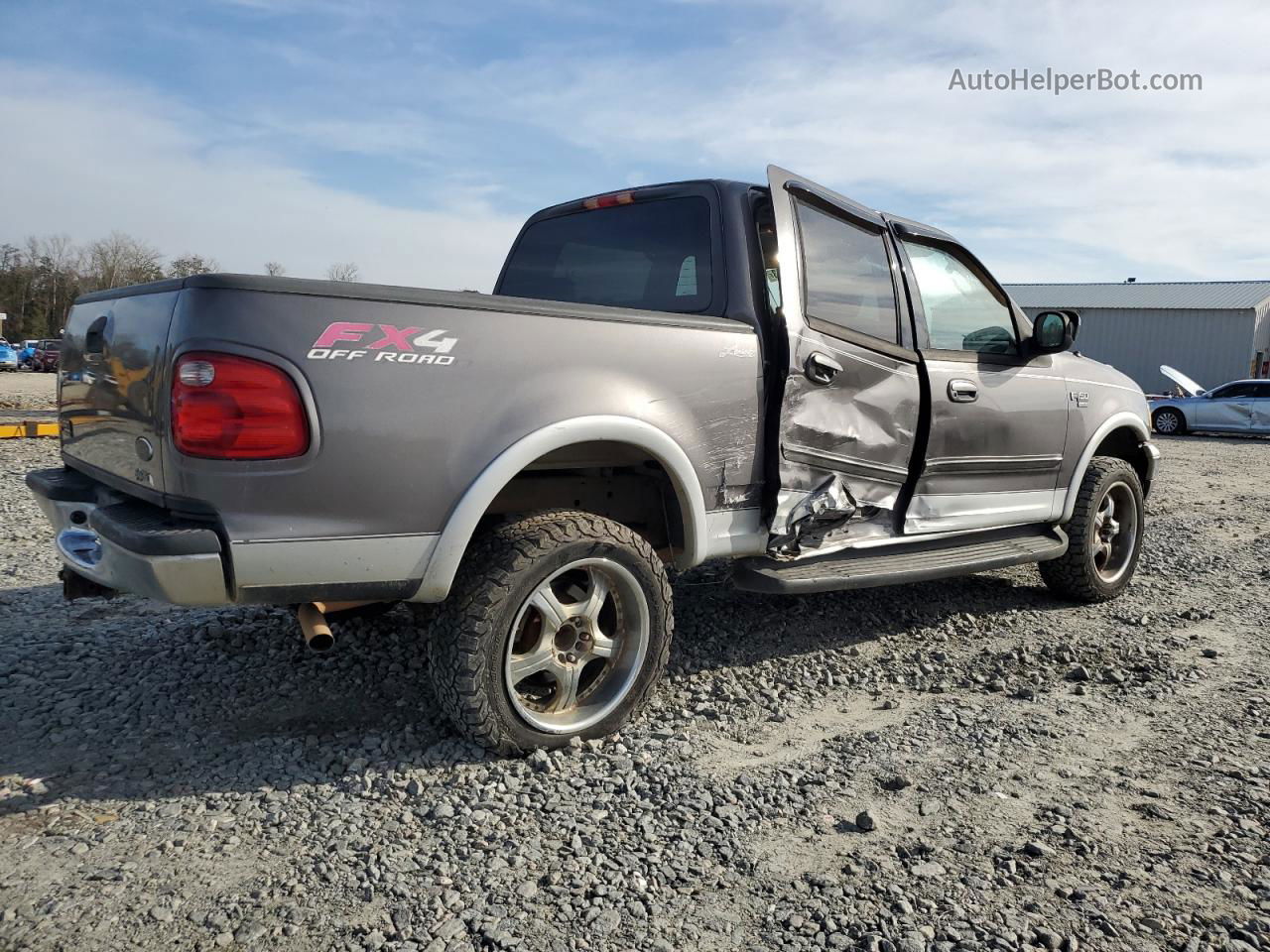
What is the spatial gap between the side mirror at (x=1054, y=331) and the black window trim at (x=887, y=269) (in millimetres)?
971

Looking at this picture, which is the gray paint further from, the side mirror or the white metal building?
the white metal building

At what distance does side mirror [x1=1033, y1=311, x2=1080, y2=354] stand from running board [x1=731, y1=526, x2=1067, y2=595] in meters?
0.98

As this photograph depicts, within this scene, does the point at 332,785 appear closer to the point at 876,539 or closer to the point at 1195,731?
the point at 876,539

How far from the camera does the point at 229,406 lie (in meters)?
2.60

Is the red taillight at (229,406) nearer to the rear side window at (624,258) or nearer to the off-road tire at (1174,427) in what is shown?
the rear side window at (624,258)

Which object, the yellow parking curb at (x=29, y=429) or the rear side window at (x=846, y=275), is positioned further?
the yellow parking curb at (x=29, y=429)

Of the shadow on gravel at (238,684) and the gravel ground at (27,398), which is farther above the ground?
the gravel ground at (27,398)

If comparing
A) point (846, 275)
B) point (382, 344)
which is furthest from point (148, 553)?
point (846, 275)

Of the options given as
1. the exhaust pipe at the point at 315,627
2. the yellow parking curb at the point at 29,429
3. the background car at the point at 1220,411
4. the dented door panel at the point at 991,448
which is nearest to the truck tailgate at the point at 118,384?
the exhaust pipe at the point at 315,627

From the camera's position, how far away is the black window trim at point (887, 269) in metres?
3.89

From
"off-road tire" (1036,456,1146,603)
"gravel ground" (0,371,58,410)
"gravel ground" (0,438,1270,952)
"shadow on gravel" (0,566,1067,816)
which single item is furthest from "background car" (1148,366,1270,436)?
"gravel ground" (0,371,58,410)

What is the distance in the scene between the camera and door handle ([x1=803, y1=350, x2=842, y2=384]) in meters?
3.75

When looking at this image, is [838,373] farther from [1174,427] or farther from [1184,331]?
[1184,331]

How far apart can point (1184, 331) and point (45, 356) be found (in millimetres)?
47444
